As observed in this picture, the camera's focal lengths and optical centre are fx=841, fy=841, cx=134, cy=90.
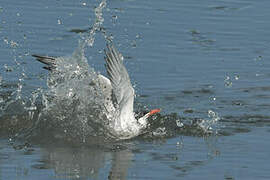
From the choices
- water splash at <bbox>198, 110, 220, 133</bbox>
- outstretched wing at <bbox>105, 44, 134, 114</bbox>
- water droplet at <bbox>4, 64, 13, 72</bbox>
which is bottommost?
water splash at <bbox>198, 110, 220, 133</bbox>

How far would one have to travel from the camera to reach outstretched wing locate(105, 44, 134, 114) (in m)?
10.2

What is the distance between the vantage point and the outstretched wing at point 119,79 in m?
10.2

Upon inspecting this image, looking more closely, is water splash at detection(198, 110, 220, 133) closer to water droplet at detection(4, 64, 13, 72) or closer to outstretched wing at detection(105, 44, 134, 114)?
outstretched wing at detection(105, 44, 134, 114)

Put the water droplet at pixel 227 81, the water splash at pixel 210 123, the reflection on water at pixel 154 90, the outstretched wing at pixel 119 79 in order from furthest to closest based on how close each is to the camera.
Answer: the water droplet at pixel 227 81 < the water splash at pixel 210 123 < the outstretched wing at pixel 119 79 < the reflection on water at pixel 154 90

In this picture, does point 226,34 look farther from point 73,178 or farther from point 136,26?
point 73,178

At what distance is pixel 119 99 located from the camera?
10438mm

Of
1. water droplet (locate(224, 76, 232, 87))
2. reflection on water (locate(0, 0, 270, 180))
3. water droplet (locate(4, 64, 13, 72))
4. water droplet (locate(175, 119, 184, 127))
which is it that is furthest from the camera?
water droplet (locate(4, 64, 13, 72))

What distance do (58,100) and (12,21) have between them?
3380mm

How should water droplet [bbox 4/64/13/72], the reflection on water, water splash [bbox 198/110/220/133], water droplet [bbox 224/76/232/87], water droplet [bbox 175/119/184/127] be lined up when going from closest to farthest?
the reflection on water, water splash [bbox 198/110/220/133], water droplet [bbox 175/119/184/127], water droplet [bbox 224/76/232/87], water droplet [bbox 4/64/13/72]

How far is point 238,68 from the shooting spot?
1261cm

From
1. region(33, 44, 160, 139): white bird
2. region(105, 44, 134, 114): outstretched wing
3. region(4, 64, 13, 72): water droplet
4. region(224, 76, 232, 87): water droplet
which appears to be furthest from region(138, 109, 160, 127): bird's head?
region(4, 64, 13, 72): water droplet

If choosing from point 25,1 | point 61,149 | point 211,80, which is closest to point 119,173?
point 61,149

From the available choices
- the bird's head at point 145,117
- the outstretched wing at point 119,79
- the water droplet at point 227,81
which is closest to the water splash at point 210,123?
the bird's head at point 145,117

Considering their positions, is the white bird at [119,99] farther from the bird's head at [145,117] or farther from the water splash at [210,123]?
the water splash at [210,123]
